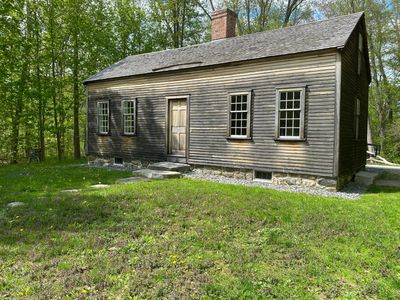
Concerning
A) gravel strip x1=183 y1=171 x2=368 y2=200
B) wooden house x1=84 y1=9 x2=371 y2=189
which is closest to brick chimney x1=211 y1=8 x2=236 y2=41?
wooden house x1=84 y1=9 x2=371 y2=189

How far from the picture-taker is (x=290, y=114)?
30.5 feet

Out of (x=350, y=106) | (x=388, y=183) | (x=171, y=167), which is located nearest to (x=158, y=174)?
(x=171, y=167)

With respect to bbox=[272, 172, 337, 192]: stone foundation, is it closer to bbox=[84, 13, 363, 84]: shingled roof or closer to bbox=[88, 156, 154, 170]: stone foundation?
bbox=[84, 13, 363, 84]: shingled roof

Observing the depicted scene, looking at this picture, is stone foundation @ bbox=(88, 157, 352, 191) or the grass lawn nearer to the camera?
the grass lawn

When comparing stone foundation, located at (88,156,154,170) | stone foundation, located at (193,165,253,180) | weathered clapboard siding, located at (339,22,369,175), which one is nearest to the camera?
weathered clapboard siding, located at (339,22,369,175)

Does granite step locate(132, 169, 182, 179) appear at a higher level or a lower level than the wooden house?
lower

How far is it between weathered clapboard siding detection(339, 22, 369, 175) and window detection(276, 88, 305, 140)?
117cm

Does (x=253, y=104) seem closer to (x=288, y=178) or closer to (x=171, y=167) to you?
(x=288, y=178)

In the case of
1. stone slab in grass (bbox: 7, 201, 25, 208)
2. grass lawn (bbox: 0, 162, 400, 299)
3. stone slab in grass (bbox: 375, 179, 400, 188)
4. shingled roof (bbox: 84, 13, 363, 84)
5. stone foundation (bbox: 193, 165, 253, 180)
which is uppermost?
shingled roof (bbox: 84, 13, 363, 84)

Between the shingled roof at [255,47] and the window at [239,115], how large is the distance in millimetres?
1287

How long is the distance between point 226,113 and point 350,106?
4152 millimetres

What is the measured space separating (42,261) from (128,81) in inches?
433

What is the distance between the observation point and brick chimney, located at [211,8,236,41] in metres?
13.7

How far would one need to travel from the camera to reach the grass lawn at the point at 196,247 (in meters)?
3.18
